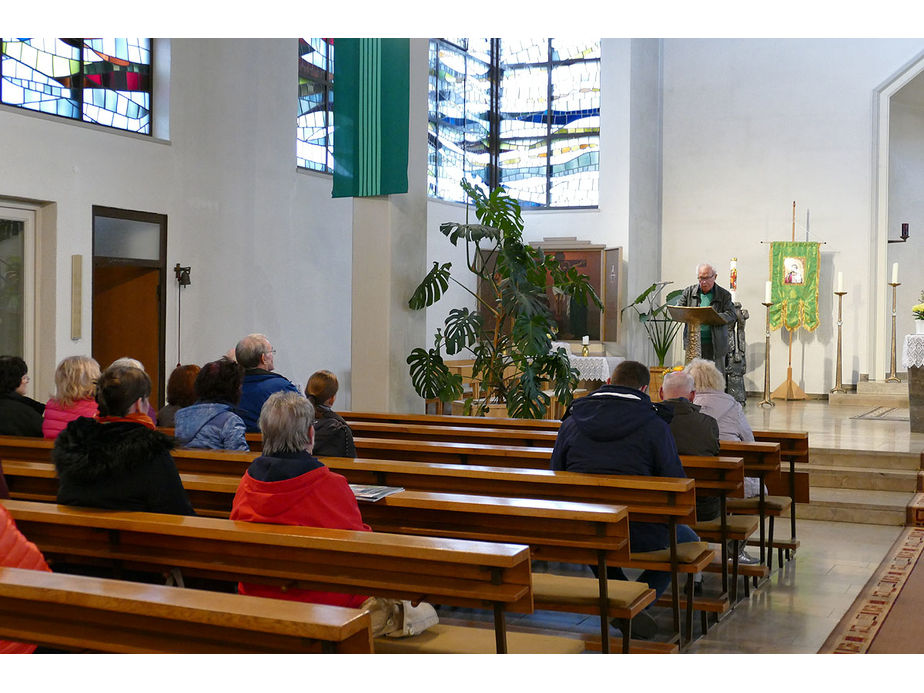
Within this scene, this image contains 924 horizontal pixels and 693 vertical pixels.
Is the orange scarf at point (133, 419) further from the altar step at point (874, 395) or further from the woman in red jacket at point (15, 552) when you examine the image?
the altar step at point (874, 395)

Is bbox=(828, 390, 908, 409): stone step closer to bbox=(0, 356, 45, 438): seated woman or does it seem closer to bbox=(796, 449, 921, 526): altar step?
bbox=(796, 449, 921, 526): altar step

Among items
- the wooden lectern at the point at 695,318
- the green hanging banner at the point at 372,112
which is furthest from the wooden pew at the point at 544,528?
the wooden lectern at the point at 695,318

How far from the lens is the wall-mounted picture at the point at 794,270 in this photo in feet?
41.5

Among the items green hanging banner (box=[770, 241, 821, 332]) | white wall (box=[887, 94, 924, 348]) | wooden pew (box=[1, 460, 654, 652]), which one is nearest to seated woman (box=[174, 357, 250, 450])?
wooden pew (box=[1, 460, 654, 652])

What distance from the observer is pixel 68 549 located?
10.1 ft

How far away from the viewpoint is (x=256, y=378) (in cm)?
511

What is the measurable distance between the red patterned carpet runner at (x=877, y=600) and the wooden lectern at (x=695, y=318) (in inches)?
141

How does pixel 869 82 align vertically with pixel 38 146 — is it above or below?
above

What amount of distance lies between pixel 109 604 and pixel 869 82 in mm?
12763

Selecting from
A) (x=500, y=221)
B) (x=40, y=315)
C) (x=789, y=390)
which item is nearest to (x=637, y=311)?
(x=789, y=390)

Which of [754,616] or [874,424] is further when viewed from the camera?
[874,424]

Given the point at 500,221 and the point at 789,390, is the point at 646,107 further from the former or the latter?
the point at 500,221

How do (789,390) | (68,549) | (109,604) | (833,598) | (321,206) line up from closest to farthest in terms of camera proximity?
(109,604) < (68,549) < (833,598) < (321,206) < (789,390)

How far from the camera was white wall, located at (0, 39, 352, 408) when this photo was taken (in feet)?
26.2
